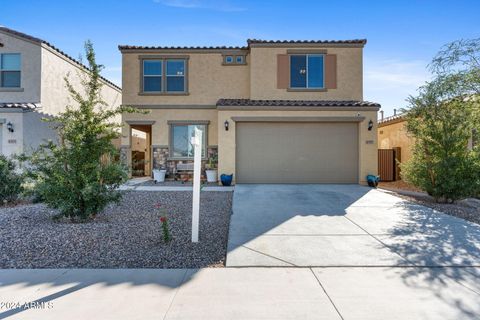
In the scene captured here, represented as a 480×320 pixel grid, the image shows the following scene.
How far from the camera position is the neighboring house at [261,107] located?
42.0 ft

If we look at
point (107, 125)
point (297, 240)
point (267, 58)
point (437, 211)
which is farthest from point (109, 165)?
point (267, 58)

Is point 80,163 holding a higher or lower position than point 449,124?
lower

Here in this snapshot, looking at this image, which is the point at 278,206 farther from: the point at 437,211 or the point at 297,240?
the point at 437,211

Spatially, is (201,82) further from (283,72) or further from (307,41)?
(307,41)

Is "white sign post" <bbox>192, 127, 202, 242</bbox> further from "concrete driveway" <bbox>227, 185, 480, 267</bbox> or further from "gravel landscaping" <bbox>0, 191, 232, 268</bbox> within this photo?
"concrete driveway" <bbox>227, 185, 480, 267</bbox>

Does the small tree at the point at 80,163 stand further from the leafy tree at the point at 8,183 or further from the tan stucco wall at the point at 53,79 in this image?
the tan stucco wall at the point at 53,79

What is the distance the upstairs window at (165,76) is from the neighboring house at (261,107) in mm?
48

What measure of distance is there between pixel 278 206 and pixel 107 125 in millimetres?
4765

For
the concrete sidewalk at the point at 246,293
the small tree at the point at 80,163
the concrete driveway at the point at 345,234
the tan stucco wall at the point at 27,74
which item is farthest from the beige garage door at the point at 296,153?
the tan stucco wall at the point at 27,74

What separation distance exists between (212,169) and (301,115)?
4.80 meters

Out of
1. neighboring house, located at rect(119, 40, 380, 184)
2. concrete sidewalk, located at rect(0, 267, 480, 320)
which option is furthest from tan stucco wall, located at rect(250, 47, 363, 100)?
concrete sidewalk, located at rect(0, 267, 480, 320)

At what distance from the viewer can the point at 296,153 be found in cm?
1283

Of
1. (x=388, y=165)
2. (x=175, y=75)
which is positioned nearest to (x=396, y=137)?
(x=388, y=165)

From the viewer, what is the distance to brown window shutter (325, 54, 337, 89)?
569 inches
